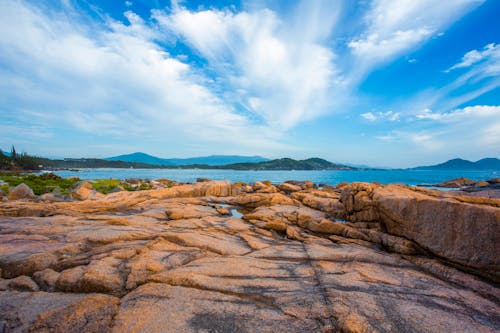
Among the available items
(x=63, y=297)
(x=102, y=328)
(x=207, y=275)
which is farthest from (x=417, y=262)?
(x=63, y=297)

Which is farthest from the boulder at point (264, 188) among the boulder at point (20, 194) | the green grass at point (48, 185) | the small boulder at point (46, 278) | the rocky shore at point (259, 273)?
the boulder at point (20, 194)

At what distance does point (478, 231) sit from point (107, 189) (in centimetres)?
3484

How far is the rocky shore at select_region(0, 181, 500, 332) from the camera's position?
4.65 m

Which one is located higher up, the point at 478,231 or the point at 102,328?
the point at 478,231

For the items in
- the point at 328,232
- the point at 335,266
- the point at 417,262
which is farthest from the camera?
the point at 328,232

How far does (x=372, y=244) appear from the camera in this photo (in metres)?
10.8

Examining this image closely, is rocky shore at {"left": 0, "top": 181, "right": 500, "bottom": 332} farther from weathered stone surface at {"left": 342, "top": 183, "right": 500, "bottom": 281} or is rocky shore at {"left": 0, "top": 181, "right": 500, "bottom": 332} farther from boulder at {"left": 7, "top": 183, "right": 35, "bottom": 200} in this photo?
boulder at {"left": 7, "top": 183, "right": 35, "bottom": 200}

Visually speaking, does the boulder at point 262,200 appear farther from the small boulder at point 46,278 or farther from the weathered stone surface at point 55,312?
the weathered stone surface at point 55,312

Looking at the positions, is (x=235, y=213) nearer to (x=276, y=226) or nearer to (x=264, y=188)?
(x=276, y=226)

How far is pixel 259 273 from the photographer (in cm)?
686

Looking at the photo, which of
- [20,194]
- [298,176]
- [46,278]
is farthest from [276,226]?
[298,176]

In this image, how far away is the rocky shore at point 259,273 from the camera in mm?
4652

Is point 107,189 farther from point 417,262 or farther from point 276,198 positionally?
point 417,262

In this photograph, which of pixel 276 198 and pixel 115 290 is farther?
pixel 276 198
